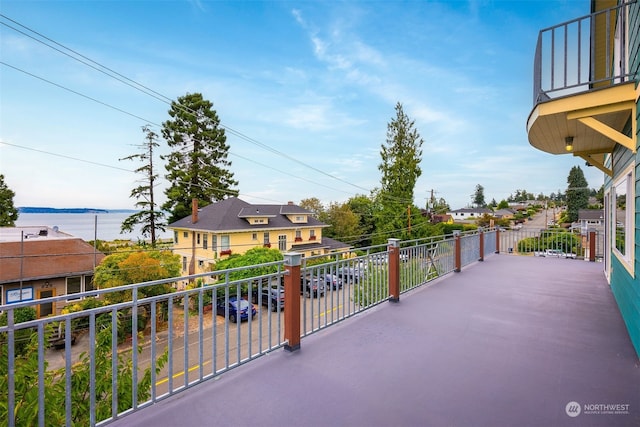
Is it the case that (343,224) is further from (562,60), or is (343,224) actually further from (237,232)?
(562,60)

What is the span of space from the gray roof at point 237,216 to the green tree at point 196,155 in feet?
10.8

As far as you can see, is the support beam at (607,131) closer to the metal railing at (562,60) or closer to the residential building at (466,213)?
the metal railing at (562,60)

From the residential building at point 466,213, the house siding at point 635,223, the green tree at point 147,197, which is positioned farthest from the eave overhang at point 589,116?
the residential building at point 466,213

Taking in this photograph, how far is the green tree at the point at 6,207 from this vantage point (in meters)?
21.3

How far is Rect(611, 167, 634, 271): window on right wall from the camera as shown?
3119mm

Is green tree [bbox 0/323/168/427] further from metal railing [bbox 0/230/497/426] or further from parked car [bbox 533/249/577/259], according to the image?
parked car [bbox 533/249/577/259]

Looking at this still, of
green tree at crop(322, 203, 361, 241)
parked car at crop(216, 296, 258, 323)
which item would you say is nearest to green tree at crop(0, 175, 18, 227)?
green tree at crop(322, 203, 361, 241)

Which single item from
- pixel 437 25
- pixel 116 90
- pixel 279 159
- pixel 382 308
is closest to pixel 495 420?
pixel 382 308

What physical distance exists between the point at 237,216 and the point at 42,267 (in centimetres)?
1029

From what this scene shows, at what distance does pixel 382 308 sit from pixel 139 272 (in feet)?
41.9

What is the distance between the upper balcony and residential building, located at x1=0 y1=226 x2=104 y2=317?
15452 millimetres

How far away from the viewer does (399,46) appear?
12.9 meters

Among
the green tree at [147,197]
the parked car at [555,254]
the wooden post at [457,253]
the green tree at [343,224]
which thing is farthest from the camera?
the green tree at [343,224]

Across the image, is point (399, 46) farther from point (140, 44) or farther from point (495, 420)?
point (495, 420)
